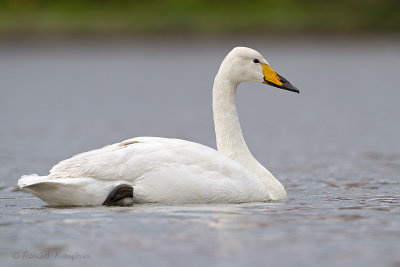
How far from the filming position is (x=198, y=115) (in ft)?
82.4

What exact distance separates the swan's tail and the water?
112 millimetres

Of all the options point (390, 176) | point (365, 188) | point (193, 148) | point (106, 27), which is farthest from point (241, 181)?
point (106, 27)

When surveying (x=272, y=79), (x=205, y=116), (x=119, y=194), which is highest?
(x=205, y=116)

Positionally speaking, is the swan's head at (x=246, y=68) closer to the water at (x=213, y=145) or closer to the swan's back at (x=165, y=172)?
the swan's back at (x=165, y=172)

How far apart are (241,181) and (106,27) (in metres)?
42.8

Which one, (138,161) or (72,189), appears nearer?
(72,189)

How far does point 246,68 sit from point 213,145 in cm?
679

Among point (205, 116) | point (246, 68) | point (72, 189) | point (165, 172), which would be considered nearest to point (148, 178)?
point (165, 172)

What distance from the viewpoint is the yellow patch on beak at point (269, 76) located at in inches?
436

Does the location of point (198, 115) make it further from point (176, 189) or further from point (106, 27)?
point (106, 27)

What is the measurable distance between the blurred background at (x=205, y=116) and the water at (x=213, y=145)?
0.10 feet

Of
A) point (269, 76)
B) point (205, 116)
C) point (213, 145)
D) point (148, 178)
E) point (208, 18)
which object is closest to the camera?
point (148, 178)

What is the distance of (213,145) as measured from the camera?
1767 centimetres

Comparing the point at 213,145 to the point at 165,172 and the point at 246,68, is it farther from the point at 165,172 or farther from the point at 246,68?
the point at 165,172
